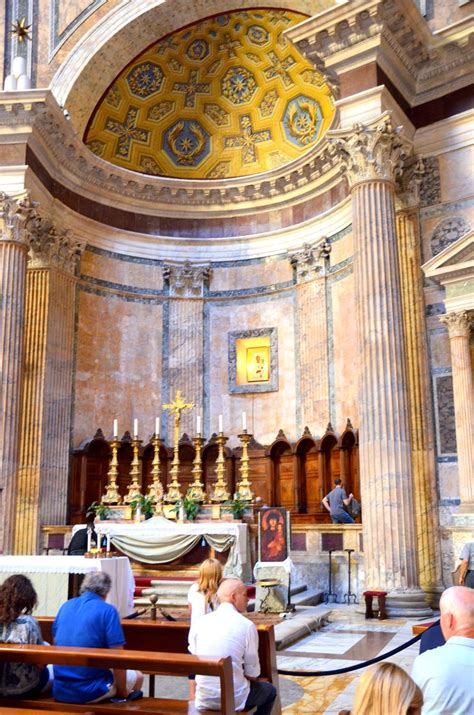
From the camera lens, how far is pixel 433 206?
12.9 meters

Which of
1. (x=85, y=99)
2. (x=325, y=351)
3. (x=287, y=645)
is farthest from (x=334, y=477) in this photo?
(x=85, y=99)

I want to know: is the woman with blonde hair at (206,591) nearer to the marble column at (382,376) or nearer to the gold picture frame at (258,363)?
the marble column at (382,376)

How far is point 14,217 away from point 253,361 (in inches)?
265

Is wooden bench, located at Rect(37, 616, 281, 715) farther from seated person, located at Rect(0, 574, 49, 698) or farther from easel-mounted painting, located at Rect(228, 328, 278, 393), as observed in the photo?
easel-mounted painting, located at Rect(228, 328, 278, 393)

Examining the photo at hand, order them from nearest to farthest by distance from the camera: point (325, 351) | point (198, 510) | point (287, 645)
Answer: point (287, 645)
point (198, 510)
point (325, 351)

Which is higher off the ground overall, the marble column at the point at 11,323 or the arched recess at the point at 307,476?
the marble column at the point at 11,323

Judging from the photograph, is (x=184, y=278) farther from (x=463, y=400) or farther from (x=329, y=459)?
→ (x=463, y=400)

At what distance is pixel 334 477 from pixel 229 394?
381 centimetres

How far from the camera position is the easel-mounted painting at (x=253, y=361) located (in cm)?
1812

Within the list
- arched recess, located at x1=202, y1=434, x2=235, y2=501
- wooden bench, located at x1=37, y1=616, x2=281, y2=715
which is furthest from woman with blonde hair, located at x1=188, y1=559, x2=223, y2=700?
arched recess, located at x1=202, y1=434, x2=235, y2=501

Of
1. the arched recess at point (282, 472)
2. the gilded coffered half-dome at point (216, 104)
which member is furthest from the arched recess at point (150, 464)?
the gilded coffered half-dome at point (216, 104)

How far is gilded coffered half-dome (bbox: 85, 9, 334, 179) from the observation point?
707 inches

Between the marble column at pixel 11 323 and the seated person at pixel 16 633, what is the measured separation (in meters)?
9.95

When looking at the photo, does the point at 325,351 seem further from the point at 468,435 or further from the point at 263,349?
the point at 468,435
